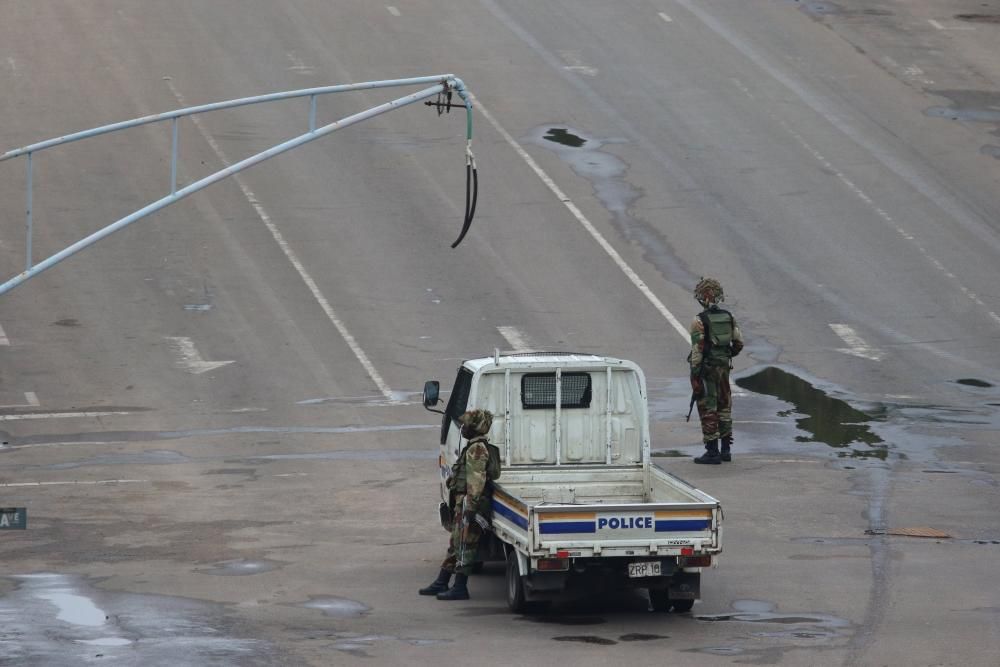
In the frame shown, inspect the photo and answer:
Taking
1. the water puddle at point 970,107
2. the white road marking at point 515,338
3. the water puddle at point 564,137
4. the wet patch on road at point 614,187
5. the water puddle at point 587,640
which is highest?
the water puddle at point 970,107

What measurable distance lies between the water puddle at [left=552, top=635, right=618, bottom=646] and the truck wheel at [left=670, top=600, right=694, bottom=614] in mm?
996

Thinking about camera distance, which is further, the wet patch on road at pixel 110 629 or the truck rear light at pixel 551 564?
the truck rear light at pixel 551 564

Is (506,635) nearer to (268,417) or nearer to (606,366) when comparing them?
(606,366)

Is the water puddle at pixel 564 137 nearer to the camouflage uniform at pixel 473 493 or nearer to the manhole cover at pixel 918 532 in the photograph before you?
the manhole cover at pixel 918 532

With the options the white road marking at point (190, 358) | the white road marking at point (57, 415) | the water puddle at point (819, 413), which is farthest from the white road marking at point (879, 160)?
the white road marking at point (57, 415)

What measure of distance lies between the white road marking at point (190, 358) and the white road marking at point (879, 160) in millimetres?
13726

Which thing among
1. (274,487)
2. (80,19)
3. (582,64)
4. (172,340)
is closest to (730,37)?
(582,64)

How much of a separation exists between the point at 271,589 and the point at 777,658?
180 inches

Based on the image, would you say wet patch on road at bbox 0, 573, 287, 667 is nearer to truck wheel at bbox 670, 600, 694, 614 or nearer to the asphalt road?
the asphalt road

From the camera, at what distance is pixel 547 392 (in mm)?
15195

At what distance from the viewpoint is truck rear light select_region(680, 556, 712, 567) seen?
510 inches

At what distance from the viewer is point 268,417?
2344cm

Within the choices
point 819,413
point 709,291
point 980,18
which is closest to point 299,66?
point 819,413

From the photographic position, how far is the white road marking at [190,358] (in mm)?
25781
